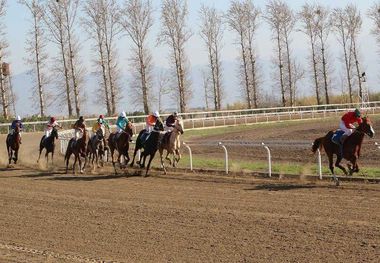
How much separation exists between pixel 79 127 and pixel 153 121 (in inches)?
111

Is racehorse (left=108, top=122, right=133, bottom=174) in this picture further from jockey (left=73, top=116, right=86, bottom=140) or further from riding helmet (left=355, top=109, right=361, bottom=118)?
riding helmet (left=355, top=109, right=361, bottom=118)

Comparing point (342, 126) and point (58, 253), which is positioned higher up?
point (342, 126)

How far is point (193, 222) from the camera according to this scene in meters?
10.7

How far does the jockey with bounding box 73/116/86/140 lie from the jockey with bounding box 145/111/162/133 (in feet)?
7.69

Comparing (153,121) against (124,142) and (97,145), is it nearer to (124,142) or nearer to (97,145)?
(124,142)

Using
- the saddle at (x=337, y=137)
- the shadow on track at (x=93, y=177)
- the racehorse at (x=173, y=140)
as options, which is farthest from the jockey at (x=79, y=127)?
the saddle at (x=337, y=137)

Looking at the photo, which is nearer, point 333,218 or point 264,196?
point 333,218

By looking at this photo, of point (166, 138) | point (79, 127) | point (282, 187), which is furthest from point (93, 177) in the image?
point (282, 187)

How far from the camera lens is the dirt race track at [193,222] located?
851 centimetres

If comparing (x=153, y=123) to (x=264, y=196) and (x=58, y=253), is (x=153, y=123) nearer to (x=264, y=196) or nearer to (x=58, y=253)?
(x=264, y=196)

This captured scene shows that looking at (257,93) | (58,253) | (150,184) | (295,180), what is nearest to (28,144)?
(150,184)

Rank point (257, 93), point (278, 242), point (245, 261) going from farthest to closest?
point (257, 93) < point (278, 242) < point (245, 261)

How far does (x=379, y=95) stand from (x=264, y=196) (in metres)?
53.0

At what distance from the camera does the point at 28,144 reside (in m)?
32.8
